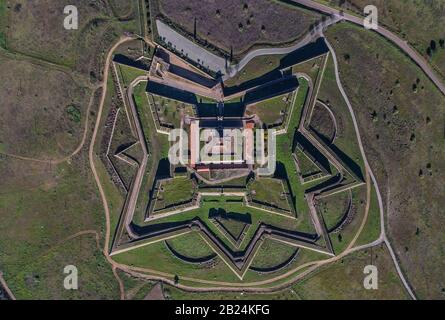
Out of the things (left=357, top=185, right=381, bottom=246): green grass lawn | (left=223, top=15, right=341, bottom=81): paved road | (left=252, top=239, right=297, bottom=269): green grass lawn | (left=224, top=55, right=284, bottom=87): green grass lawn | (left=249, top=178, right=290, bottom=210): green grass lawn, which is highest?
(left=223, top=15, right=341, bottom=81): paved road

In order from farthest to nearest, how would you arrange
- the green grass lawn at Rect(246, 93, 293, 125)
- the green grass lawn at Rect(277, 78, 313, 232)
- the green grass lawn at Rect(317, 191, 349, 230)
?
1. the green grass lawn at Rect(317, 191, 349, 230)
2. the green grass lawn at Rect(277, 78, 313, 232)
3. the green grass lawn at Rect(246, 93, 293, 125)

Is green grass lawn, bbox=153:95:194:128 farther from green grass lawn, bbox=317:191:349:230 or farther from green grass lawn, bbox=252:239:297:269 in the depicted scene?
green grass lawn, bbox=317:191:349:230

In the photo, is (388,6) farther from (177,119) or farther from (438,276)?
(438,276)

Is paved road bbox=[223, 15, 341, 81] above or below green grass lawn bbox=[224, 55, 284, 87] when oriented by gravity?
above

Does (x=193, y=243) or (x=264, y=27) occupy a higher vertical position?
(x=264, y=27)

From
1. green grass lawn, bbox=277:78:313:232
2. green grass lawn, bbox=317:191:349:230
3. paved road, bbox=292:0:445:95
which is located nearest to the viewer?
green grass lawn, bbox=277:78:313:232

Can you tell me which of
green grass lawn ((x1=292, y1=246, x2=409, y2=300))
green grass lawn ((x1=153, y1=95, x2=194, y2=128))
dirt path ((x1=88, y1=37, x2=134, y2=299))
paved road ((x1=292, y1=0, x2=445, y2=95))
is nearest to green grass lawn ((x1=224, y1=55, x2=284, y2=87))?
green grass lawn ((x1=153, y1=95, x2=194, y2=128))

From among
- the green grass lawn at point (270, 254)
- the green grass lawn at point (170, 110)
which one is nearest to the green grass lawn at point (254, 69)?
the green grass lawn at point (170, 110)

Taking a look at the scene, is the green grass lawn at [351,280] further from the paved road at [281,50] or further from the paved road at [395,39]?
the paved road at [281,50]

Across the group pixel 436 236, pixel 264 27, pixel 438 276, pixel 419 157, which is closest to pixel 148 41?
pixel 264 27
